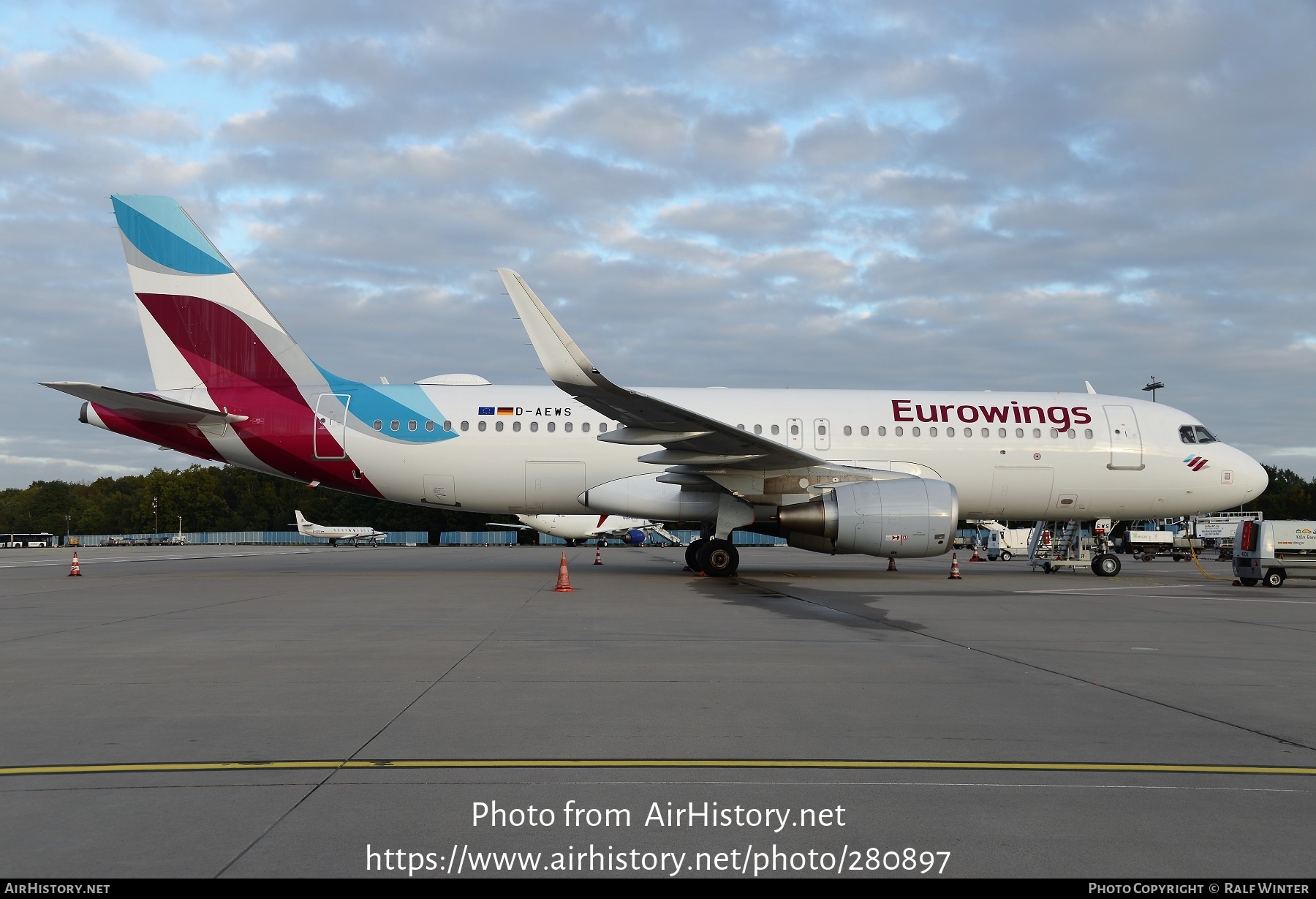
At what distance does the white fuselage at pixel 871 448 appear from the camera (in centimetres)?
1875

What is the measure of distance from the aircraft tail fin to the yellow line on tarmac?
15708mm

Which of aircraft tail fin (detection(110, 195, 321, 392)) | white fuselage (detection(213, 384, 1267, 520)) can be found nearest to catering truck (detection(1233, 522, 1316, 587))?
white fuselage (detection(213, 384, 1267, 520))

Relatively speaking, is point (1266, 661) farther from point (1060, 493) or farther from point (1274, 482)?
point (1274, 482)

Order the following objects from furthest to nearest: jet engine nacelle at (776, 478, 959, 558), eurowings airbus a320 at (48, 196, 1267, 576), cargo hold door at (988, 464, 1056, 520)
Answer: cargo hold door at (988, 464, 1056, 520)
eurowings airbus a320 at (48, 196, 1267, 576)
jet engine nacelle at (776, 478, 959, 558)

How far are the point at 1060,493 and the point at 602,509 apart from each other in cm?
985

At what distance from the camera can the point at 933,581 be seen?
1848 centimetres

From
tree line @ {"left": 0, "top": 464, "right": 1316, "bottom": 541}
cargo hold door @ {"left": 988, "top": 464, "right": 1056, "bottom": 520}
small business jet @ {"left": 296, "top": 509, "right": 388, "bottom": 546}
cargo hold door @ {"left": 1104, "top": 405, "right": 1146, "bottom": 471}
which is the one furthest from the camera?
tree line @ {"left": 0, "top": 464, "right": 1316, "bottom": 541}

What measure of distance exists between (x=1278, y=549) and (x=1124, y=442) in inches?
138

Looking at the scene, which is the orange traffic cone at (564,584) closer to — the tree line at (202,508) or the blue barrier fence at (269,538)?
the tree line at (202,508)

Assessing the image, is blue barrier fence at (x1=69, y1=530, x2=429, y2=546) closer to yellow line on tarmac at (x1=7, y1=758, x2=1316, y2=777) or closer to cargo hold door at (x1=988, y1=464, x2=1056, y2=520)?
cargo hold door at (x1=988, y1=464, x2=1056, y2=520)

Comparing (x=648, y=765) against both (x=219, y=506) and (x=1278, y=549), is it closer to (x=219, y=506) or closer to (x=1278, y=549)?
(x=1278, y=549)

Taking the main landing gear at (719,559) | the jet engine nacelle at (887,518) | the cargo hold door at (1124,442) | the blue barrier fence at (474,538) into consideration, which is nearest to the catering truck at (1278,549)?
the cargo hold door at (1124,442)

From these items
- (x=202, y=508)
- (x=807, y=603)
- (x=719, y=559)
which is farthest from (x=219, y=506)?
(x=807, y=603)

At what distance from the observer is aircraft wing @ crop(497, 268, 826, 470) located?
14695 millimetres
